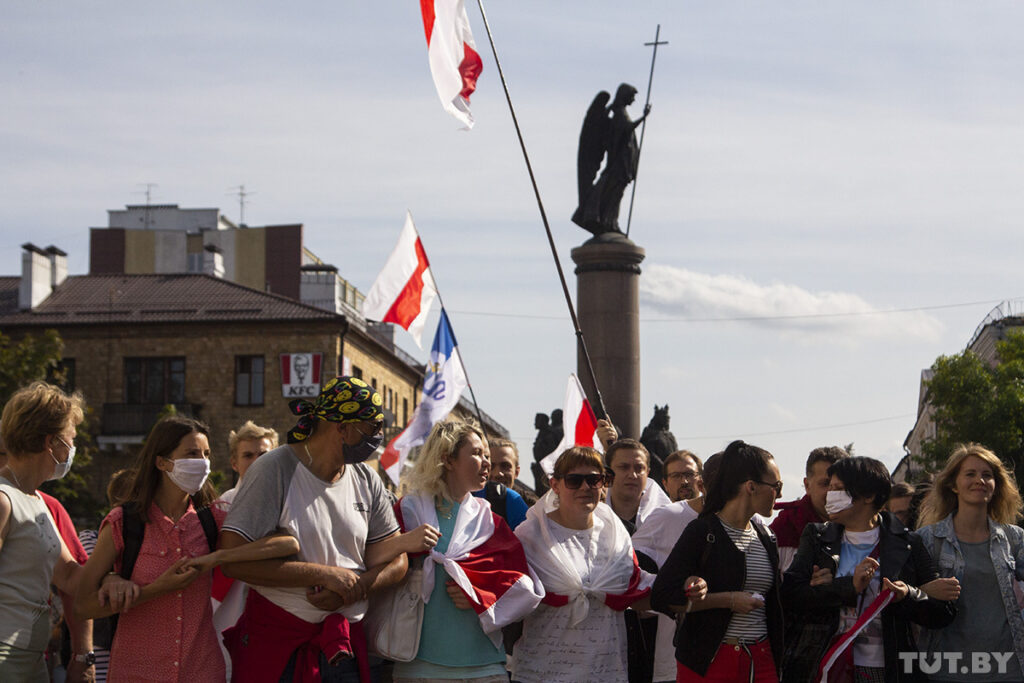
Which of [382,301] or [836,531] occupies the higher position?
[382,301]

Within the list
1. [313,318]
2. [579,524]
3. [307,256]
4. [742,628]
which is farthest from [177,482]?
[307,256]

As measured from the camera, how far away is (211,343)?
52.5 metres

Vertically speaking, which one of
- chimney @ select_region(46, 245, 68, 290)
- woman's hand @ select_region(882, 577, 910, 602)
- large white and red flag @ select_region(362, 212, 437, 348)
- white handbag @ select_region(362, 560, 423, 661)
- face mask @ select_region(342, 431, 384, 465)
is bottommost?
white handbag @ select_region(362, 560, 423, 661)

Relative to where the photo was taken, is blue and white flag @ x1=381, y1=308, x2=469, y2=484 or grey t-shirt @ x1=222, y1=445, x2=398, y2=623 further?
blue and white flag @ x1=381, y1=308, x2=469, y2=484

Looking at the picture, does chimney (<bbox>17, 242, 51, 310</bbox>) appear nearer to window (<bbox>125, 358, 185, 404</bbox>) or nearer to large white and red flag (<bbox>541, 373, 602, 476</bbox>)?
window (<bbox>125, 358, 185, 404</bbox>)

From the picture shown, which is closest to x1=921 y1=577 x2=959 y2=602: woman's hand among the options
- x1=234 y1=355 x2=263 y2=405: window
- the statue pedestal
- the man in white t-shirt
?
the man in white t-shirt

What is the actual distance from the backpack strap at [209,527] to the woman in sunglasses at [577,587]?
1634 mm

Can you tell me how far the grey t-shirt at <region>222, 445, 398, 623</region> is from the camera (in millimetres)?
6160

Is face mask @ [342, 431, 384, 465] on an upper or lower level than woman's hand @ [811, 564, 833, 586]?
upper

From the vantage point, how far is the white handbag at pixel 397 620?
6.66 meters

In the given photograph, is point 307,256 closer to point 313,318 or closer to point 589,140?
point 313,318

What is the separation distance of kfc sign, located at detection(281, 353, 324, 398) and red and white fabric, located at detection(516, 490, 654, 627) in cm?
4480

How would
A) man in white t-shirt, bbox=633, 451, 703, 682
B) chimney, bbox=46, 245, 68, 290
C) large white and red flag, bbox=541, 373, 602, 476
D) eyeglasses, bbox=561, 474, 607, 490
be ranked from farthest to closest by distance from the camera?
Answer: 1. chimney, bbox=46, 245, 68, 290
2. large white and red flag, bbox=541, 373, 602, 476
3. man in white t-shirt, bbox=633, 451, 703, 682
4. eyeglasses, bbox=561, 474, 607, 490

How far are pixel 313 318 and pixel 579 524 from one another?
4537 centimetres
